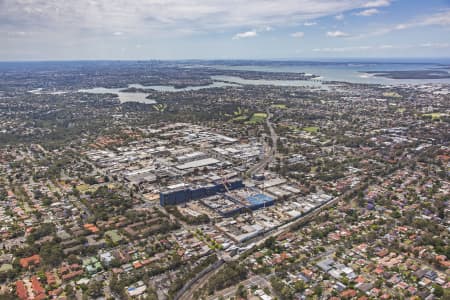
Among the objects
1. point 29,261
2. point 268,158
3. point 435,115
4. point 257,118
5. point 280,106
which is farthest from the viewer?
point 280,106

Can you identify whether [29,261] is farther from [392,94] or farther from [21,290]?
[392,94]

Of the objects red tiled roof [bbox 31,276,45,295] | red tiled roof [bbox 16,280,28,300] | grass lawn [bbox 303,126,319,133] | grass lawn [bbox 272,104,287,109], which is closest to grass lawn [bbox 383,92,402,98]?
grass lawn [bbox 272,104,287,109]

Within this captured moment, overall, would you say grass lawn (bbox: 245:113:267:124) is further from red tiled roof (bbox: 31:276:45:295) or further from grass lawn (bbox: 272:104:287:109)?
red tiled roof (bbox: 31:276:45:295)

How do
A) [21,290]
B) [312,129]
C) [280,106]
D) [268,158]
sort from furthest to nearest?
[280,106] < [312,129] < [268,158] < [21,290]

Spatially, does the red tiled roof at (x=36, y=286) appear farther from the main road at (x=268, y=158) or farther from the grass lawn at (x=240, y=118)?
the grass lawn at (x=240, y=118)

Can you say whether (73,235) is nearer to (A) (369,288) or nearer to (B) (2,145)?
(A) (369,288)

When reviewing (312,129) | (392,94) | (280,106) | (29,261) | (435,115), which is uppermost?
(392,94)

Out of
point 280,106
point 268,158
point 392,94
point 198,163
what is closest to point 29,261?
point 198,163

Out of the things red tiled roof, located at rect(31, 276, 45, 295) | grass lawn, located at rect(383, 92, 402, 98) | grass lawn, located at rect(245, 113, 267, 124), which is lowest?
red tiled roof, located at rect(31, 276, 45, 295)

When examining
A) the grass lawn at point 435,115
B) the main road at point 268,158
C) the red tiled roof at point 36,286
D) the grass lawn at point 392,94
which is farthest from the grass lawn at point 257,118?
the red tiled roof at point 36,286

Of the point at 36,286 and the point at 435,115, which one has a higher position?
the point at 435,115

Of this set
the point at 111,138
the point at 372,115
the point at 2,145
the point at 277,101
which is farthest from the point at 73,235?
the point at 277,101
